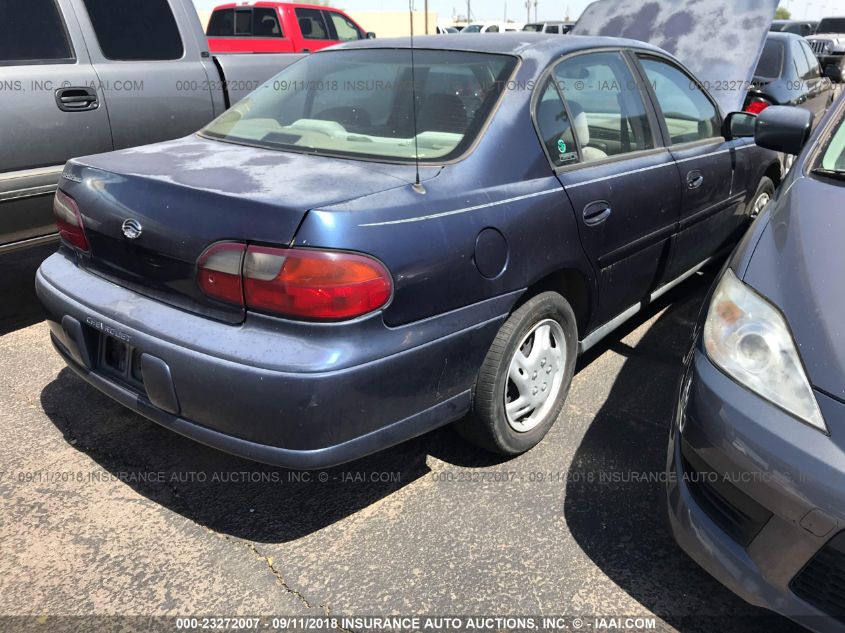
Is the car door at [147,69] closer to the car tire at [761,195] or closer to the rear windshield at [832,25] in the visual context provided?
the car tire at [761,195]

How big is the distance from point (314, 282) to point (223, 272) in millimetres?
305

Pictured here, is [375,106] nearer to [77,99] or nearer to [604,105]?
[604,105]

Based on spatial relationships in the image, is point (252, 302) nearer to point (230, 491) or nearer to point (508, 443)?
point (230, 491)

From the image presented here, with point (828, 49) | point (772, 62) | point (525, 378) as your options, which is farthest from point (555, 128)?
point (828, 49)

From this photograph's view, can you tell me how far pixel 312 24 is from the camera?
11.8 m

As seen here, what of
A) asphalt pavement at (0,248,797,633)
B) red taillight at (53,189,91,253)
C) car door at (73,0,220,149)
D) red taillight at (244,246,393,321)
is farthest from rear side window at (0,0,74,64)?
red taillight at (244,246,393,321)

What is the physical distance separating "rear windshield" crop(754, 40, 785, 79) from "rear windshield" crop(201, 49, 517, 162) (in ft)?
21.8

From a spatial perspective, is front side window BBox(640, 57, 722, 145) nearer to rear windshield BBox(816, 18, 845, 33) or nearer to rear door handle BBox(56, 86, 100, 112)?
rear door handle BBox(56, 86, 100, 112)

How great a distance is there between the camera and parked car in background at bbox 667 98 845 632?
1611 mm

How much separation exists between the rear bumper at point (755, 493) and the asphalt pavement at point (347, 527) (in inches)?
13.7

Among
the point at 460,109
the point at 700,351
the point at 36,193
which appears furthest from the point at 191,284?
the point at 36,193

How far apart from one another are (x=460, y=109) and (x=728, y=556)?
5.66 feet

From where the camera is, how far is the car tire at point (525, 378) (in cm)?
241

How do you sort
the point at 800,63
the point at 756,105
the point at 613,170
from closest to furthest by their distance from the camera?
the point at 613,170, the point at 756,105, the point at 800,63
